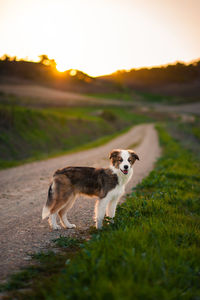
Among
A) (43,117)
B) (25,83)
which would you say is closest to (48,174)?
(43,117)

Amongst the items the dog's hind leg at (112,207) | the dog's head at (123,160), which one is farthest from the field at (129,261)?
the dog's head at (123,160)

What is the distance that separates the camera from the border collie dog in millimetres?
5730

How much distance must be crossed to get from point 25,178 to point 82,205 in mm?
4590

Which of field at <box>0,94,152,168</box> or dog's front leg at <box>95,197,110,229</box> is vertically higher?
field at <box>0,94,152,168</box>

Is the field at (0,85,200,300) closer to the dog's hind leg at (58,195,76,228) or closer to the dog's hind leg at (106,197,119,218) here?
the dog's hind leg at (106,197,119,218)

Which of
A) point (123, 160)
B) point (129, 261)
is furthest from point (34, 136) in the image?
point (129, 261)

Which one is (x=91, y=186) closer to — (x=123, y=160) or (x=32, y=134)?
(x=123, y=160)

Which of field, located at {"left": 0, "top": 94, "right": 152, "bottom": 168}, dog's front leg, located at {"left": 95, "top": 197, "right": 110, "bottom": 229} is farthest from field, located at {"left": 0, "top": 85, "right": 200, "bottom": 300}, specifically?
field, located at {"left": 0, "top": 94, "right": 152, "bottom": 168}

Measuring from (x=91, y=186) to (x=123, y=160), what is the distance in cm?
98

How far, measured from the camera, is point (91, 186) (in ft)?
19.8

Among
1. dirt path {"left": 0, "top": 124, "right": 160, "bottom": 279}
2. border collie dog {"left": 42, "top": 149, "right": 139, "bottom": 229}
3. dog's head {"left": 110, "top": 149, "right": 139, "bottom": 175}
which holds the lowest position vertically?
dirt path {"left": 0, "top": 124, "right": 160, "bottom": 279}

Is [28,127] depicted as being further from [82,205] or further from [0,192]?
[82,205]

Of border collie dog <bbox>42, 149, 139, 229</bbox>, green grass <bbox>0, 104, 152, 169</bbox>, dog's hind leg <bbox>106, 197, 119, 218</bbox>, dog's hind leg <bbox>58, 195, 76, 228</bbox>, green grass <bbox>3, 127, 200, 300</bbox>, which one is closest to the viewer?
green grass <bbox>3, 127, 200, 300</bbox>

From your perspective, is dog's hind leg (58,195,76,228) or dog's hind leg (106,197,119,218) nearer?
dog's hind leg (58,195,76,228)
